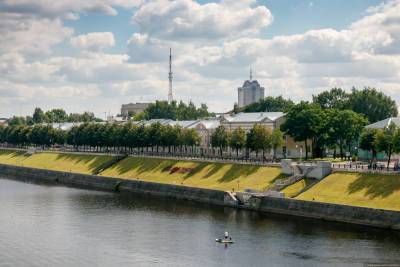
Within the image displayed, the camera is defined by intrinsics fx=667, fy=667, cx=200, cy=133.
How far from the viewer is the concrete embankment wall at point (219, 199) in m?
82.7

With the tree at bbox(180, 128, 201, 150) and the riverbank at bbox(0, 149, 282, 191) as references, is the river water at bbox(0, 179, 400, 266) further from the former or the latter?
the tree at bbox(180, 128, 201, 150)

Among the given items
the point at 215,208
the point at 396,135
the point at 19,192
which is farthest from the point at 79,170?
the point at 396,135

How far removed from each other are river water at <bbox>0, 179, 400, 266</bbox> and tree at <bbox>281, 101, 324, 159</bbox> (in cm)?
4725

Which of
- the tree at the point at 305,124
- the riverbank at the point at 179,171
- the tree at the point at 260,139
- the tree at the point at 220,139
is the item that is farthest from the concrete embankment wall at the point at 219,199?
the tree at the point at 305,124

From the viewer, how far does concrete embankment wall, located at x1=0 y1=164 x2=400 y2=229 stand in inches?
3257

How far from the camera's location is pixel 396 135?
10600cm

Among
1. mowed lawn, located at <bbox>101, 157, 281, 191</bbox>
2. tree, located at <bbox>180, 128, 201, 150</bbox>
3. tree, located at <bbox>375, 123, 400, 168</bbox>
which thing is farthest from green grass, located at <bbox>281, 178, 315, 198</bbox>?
tree, located at <bbox>180, 128, 201, 150</bbox>

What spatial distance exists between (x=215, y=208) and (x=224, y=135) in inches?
2210

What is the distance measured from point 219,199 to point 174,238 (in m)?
28.5

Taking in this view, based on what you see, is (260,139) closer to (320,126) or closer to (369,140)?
(320,126)

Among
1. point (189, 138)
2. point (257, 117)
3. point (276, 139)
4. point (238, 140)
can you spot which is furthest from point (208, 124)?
point (276, 139)

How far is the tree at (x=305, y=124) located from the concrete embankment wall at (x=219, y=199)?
3915cm

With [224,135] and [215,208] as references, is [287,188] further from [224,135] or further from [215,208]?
[224,135]

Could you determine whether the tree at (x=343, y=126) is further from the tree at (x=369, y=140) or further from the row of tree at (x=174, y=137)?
the tree at (x=369, y=140)
